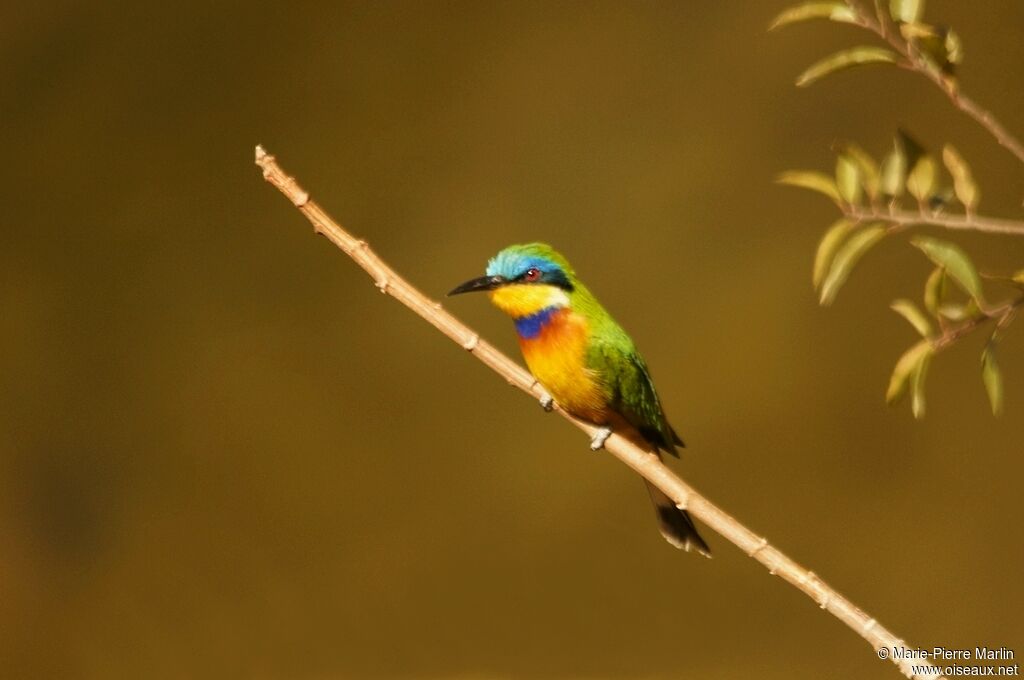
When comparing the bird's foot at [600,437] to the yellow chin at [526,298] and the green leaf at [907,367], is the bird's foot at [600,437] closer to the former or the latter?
the yellow chin at [526,298]

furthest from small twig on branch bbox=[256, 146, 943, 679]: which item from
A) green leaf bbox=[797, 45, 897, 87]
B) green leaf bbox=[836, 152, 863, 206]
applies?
green leaf bbox=[797, 45, 897, 87]

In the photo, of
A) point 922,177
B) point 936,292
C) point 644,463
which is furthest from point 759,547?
point 922,177

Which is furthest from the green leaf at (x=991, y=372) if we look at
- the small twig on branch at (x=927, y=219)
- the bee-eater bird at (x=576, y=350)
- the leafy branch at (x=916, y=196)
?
the bee-eater bird at (x=576, y=350)

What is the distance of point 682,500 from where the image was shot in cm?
141

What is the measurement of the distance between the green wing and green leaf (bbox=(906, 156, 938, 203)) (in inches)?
36.2

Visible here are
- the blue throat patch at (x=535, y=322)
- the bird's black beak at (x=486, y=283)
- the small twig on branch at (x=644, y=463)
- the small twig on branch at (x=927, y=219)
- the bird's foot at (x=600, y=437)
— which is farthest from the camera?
the blue throat patch at (x=535, y=322)

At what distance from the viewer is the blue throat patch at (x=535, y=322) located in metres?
2.04

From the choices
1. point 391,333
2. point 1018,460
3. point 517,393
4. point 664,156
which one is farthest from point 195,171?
point 1018,460

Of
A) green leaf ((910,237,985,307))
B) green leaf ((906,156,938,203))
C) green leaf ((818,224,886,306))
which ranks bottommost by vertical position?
green leaf ((910,237,985,307))

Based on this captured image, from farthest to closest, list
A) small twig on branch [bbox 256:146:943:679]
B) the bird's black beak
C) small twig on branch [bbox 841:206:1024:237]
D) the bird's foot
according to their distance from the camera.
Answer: the bird's black beak < the bird's foot < small twig on branch [bbox 256:146:943:679] < small twig on branch [bbox 841:206:1024:237]

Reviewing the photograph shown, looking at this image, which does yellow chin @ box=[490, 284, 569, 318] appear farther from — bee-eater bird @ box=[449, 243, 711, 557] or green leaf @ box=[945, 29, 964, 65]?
green leaf @ box=[945, 29, 964, 65]

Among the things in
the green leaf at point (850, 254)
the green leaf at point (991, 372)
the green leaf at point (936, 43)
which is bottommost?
the green leaf at point (991, 372)

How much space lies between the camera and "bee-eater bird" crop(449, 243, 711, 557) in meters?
1.97

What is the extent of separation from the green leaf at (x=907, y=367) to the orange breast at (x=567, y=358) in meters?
0.83
